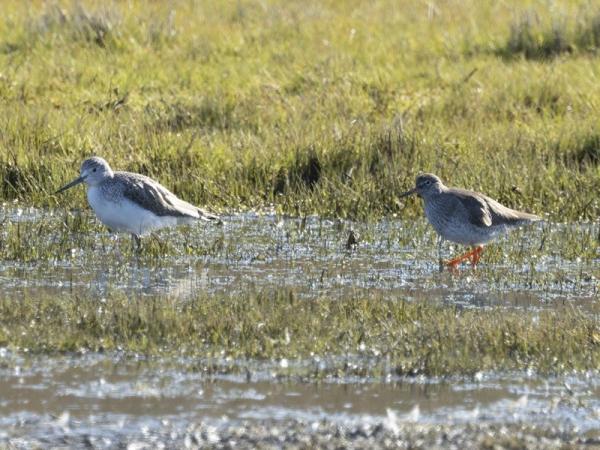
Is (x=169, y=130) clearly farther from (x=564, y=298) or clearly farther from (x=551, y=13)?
(x=551, y=13)

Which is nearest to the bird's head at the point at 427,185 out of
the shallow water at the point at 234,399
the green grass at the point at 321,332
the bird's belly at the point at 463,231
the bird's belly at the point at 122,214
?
the bird's belly at the point at 463,231

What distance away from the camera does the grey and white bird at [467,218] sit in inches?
396

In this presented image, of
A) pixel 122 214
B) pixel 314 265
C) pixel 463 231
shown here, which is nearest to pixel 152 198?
pixel 122 214

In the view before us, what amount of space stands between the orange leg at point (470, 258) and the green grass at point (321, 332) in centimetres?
157

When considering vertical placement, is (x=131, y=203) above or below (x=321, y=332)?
above

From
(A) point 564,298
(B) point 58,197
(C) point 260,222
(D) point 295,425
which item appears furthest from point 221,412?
(B) point 58,197

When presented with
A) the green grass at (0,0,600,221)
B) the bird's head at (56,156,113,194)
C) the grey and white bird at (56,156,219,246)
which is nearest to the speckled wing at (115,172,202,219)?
the grey and white bird at (56,156,219,246)

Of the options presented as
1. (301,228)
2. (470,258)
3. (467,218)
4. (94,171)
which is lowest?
(470,258)

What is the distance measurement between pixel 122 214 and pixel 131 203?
12 centimetres

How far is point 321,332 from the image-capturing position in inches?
298

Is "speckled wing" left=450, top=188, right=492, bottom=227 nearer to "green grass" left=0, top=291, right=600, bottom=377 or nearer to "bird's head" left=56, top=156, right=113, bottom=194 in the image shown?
"green grass" left=0, top=291, right=600, bottom=377

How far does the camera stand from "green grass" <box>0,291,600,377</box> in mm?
7074

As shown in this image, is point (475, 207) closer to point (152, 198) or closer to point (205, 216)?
point (205, 216)

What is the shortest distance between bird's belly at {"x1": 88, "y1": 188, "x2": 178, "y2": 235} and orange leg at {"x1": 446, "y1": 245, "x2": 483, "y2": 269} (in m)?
2.28
